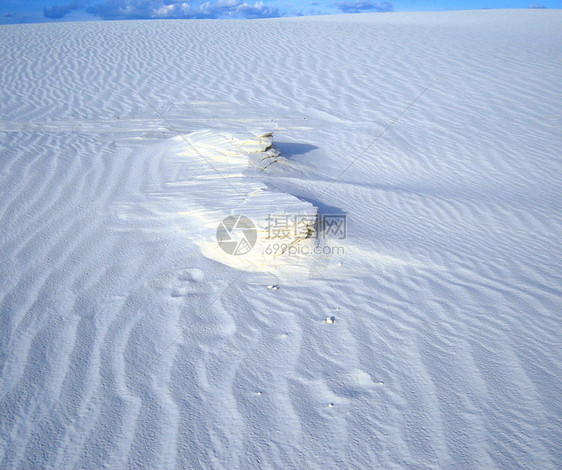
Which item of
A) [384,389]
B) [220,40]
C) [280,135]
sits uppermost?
[220,40]

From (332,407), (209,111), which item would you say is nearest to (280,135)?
(209,111)

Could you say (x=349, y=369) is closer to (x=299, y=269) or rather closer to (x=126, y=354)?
(x=299, y=269)

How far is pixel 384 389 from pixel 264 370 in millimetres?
654

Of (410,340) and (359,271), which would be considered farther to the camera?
(359,271)

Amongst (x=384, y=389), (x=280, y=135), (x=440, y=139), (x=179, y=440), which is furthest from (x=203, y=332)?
(x=440, y=139)

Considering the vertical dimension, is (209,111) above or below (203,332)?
above

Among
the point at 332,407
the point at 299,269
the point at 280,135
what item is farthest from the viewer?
the point at 280,135

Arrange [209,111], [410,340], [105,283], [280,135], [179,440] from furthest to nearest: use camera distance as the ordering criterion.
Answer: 1. [209,111]
2. [280,135]
3. [105,283]
4. [410,340]
5. [179,440]

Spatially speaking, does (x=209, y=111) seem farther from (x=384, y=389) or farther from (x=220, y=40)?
(x=220, y=40)

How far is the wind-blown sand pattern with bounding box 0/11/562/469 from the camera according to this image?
1900mm

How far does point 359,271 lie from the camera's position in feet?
10.0

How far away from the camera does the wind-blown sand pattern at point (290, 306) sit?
190 cm

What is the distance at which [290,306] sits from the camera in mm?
2695

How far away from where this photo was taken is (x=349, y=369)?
2244 millimetres
